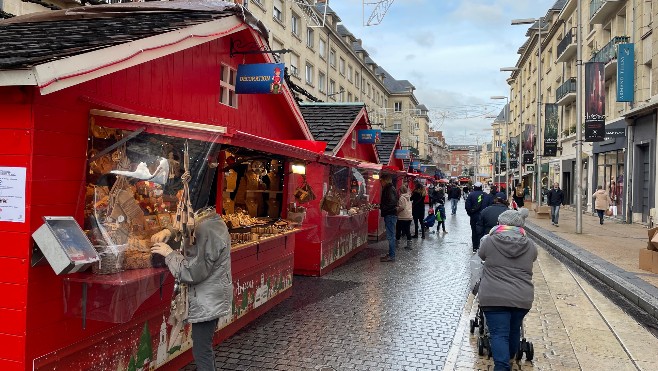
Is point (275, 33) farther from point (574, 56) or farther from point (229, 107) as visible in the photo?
point (229, 107)

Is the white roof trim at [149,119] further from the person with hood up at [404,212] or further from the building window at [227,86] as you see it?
the person with hood up at [404,212]

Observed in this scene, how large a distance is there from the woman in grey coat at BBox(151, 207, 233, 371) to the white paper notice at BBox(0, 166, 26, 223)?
3.42ft

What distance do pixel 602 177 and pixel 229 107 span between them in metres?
27.4

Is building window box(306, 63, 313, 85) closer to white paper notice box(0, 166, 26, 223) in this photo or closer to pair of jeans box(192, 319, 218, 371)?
pair of jeans box(192, 319, 218, 371)

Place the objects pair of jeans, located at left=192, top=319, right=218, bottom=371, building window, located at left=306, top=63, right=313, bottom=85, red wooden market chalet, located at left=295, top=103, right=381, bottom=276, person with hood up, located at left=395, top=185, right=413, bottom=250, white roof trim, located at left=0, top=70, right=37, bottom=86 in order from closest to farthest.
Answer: white roof trim, located at left=0, top=70, right=37, bottom=86
pair of jeans, located at left=192, top=319, right=218, bottom=371
red wooden market chalet, located at left=295, top=103, right=381, bottom=276
person with hood up, located at left=395, top=185, right=413, bottom=250
building window, located at left=306, top=63, right=313, bottom=85

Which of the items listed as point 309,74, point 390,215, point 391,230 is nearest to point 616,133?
point 390,215

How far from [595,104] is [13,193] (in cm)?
2211

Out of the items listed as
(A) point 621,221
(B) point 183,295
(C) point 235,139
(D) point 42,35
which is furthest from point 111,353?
(A) point 621,221

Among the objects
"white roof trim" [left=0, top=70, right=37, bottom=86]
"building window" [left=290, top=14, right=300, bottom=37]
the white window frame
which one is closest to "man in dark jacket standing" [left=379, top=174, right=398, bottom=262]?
"white roof trim" [left=0, top=70, right=37, bottom=86]

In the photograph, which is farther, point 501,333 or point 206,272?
point 501,333

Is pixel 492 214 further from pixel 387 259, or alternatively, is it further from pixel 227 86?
pixel 227 86

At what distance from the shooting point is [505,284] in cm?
493

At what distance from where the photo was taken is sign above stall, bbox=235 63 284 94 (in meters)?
7.65

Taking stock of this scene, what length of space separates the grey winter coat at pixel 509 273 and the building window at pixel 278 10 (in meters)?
28.5
